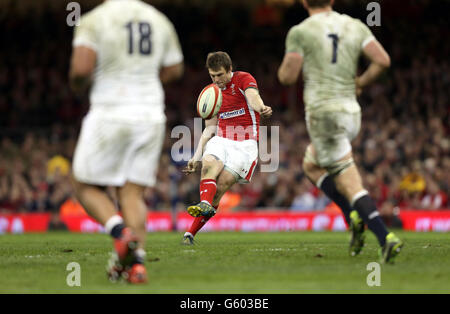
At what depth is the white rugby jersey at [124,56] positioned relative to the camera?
22.8 feet

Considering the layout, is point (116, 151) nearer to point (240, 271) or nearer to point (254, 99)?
point (240, 271)

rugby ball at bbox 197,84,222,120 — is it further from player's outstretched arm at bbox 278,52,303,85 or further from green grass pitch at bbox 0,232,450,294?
player's outstretched arm at bbox 278,52,303,85

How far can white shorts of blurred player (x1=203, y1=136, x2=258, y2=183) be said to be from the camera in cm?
1160

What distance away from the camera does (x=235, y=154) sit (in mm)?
11625

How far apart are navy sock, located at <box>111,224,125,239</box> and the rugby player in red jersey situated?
14.1 ft

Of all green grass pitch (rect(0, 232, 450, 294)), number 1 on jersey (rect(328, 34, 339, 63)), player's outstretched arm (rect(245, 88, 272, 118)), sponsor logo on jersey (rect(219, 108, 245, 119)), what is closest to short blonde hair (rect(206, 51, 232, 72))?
player's outstretched arm (rect(245, 88, 272, 118))

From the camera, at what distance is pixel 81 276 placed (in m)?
7.26

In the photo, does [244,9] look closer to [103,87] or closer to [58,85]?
[58,85]

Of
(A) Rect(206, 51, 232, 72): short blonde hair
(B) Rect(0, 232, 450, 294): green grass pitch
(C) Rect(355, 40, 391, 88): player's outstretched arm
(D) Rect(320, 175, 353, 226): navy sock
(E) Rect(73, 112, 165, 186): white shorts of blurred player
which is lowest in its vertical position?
(B) Rect(0, 232, 450, 294): green grass pitch

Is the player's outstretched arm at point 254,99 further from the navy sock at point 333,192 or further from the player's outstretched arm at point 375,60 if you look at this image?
the player's outstretched arm at point 375,60

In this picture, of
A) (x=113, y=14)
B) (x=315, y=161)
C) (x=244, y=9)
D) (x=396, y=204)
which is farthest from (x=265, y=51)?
(x=113, y=14)

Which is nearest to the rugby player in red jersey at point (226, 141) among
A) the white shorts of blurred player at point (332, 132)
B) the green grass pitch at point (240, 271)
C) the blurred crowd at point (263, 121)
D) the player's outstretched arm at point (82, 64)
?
the green grass pitch at point (240, 271)

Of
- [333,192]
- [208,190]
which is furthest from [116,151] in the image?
[208,190]

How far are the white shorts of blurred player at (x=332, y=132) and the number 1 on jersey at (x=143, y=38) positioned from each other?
2.28m
